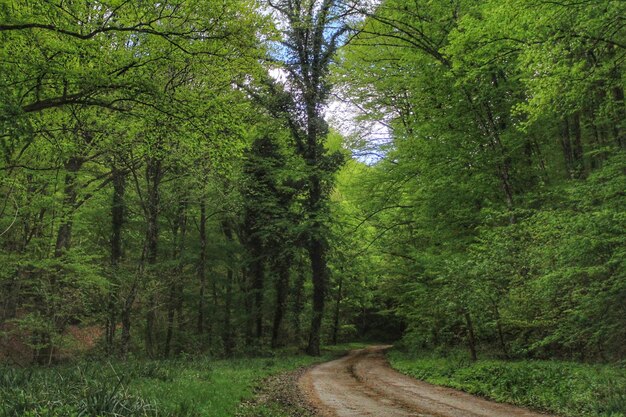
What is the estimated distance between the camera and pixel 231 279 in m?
28.9

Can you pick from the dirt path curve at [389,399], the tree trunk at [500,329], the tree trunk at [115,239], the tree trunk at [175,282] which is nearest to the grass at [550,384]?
the dirt path curve at [389,399]

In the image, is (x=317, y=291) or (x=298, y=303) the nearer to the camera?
(x=317, y=291)

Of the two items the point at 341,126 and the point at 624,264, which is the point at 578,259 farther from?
the point at 341,126

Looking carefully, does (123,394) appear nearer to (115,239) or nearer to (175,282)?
(175,282)

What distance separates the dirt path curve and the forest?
3.08ft

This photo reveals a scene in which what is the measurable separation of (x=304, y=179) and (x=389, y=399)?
16.3m

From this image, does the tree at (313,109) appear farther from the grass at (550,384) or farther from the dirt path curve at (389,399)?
the grass at (550,384)

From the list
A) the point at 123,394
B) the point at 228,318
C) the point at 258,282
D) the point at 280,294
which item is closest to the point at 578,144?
the point at 123,394

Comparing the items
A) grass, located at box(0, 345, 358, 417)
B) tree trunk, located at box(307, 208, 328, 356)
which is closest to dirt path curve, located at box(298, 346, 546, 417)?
grass, located at box(0, 345, 358, 417)

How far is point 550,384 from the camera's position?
10719mm

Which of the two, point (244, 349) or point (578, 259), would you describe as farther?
point (244, 349)

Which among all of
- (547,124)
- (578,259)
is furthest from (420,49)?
(578,259)

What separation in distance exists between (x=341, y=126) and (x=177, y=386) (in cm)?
1926

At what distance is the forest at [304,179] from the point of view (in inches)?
333
